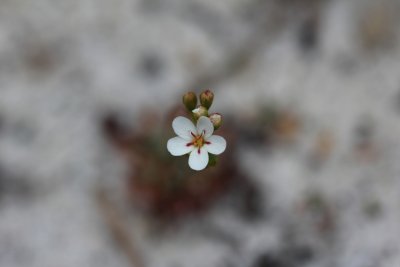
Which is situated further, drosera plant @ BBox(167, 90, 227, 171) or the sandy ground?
the sandy ground

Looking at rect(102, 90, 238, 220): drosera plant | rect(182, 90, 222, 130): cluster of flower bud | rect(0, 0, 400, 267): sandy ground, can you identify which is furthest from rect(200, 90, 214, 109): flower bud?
rect(0, 0, 400, 267): sandy ground

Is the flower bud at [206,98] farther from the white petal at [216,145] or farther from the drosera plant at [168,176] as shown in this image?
the drosera plant at [168,176]

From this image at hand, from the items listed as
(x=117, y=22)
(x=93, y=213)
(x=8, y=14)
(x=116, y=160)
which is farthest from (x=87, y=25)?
(x=93, y=213)

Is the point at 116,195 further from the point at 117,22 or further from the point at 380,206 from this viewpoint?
the point at 380,206

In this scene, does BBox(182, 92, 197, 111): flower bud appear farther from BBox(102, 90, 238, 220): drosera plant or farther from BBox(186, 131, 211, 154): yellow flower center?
BBox(102, 90, 238, 220): drosera plant

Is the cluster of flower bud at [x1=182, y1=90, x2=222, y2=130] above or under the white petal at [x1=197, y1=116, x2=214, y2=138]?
above

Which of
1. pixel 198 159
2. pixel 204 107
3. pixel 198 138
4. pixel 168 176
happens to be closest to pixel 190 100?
pixel 204 107

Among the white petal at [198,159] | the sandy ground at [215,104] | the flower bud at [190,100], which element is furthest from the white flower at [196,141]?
the sandy ground at [215,104]

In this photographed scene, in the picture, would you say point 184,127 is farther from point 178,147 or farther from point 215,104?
point 215,104

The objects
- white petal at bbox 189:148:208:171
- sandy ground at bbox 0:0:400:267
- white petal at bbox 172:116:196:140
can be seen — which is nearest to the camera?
white petal at bbox 189:148:208:171
